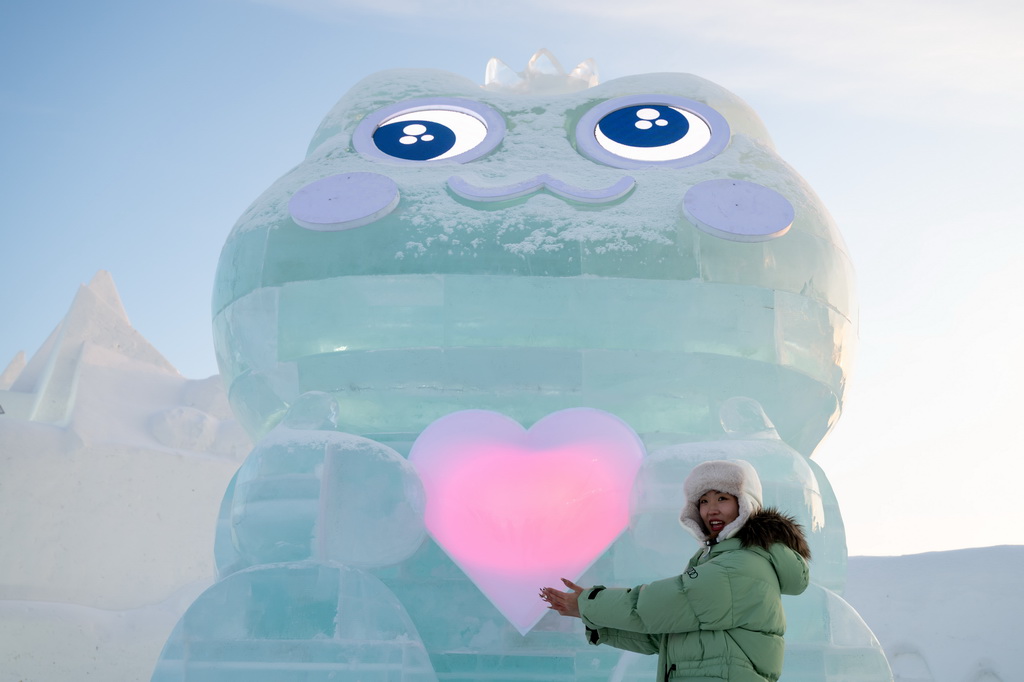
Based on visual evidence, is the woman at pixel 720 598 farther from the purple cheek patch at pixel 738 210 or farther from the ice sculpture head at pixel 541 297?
the purple cheek patch at pixel 738 210

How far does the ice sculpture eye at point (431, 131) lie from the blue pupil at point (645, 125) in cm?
42

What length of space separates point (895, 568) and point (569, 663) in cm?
371

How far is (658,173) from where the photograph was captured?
384 centimetres

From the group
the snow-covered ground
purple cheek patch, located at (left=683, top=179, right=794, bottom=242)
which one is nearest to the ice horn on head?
purple cheek patch, located at (left=683, top=179, right=794, bottom=242)

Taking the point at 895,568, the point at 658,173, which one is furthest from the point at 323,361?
the point at 895,568

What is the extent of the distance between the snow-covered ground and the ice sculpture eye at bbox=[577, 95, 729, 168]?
3349 millimetres

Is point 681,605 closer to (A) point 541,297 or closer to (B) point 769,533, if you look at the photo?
(B) point 769,533

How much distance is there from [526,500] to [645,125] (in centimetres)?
160

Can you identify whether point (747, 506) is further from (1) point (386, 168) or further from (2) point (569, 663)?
(1) point (386, 168)

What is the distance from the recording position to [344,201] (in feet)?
12.0

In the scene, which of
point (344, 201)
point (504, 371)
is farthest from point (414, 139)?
point (504, 371)

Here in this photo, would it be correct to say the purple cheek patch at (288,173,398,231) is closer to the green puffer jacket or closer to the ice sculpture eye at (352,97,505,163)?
the ice sculpture eye at (352,97,505,163)

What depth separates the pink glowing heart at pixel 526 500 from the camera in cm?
317

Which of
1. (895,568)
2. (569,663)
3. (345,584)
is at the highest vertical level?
(345,584)
